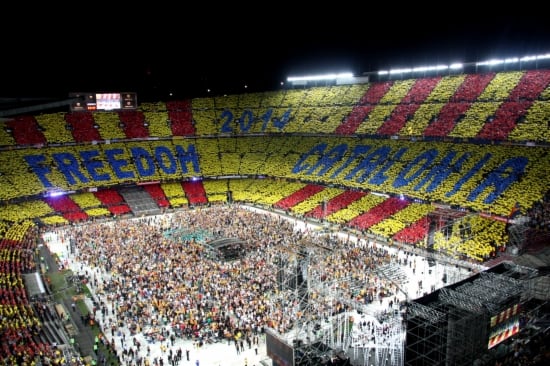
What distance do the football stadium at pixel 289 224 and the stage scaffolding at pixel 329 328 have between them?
0.13 m

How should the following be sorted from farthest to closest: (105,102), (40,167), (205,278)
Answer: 1. (105,102)
2. (40,167)
3. (205,278)

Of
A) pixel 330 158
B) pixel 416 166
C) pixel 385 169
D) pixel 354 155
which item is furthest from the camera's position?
pixel 330 158

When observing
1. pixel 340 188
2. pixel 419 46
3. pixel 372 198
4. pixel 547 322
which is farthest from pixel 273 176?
pixel 547 322

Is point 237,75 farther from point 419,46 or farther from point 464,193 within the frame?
point 464,193

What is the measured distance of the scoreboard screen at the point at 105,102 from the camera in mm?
58844

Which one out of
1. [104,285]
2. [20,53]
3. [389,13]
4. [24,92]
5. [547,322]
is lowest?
[104,285]

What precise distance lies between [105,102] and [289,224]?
34.7 meters

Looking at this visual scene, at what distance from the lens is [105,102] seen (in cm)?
6050

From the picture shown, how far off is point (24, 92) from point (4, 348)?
4411cm

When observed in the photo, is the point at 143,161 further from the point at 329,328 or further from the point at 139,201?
the point at 329,328

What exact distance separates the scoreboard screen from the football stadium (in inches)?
8.4

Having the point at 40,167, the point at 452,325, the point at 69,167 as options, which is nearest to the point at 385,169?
the point at 452,325

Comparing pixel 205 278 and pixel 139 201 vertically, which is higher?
pixel 139 201

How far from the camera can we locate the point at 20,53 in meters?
49.6
